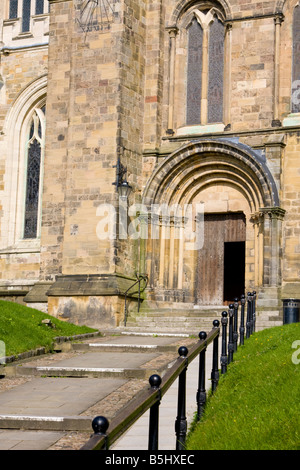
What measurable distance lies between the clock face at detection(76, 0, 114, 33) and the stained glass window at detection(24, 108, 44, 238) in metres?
4.42

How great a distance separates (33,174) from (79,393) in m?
16.4

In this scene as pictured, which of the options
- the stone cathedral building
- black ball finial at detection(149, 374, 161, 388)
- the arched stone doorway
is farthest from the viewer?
the arched stone doorway

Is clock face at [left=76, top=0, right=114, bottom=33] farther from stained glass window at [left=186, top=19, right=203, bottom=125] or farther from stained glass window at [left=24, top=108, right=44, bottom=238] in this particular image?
stained glass window at [left=24, top=108, right=44, bottom=238]

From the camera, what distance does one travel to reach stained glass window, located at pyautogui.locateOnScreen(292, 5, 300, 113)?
20.3 metres

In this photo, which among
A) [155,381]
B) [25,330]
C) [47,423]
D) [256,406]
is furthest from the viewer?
[25,330]

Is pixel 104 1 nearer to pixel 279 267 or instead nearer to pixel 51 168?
pixel 51 168

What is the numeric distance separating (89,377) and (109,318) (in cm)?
892

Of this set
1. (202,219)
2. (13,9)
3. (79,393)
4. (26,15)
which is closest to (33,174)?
(26,15)

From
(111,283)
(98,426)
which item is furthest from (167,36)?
(98,426)

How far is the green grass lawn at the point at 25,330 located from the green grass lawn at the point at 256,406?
3476 mm

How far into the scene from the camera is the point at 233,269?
73.3ft

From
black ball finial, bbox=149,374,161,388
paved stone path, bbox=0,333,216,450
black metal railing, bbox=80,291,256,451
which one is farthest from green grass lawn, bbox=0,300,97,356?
black ball finial, bbox=149,374,161,388

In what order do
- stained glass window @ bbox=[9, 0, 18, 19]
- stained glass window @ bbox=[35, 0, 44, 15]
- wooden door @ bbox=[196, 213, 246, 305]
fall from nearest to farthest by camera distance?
1. wooden door @ bbox=[196, 213, 246, 305]
2. stained glass window @ bbox=[35, 0, 44, 15]
3. stained glass window @ bbox=[9, 0, 18, 19]

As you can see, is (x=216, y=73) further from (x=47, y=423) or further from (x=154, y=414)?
(x=154, y=414)
